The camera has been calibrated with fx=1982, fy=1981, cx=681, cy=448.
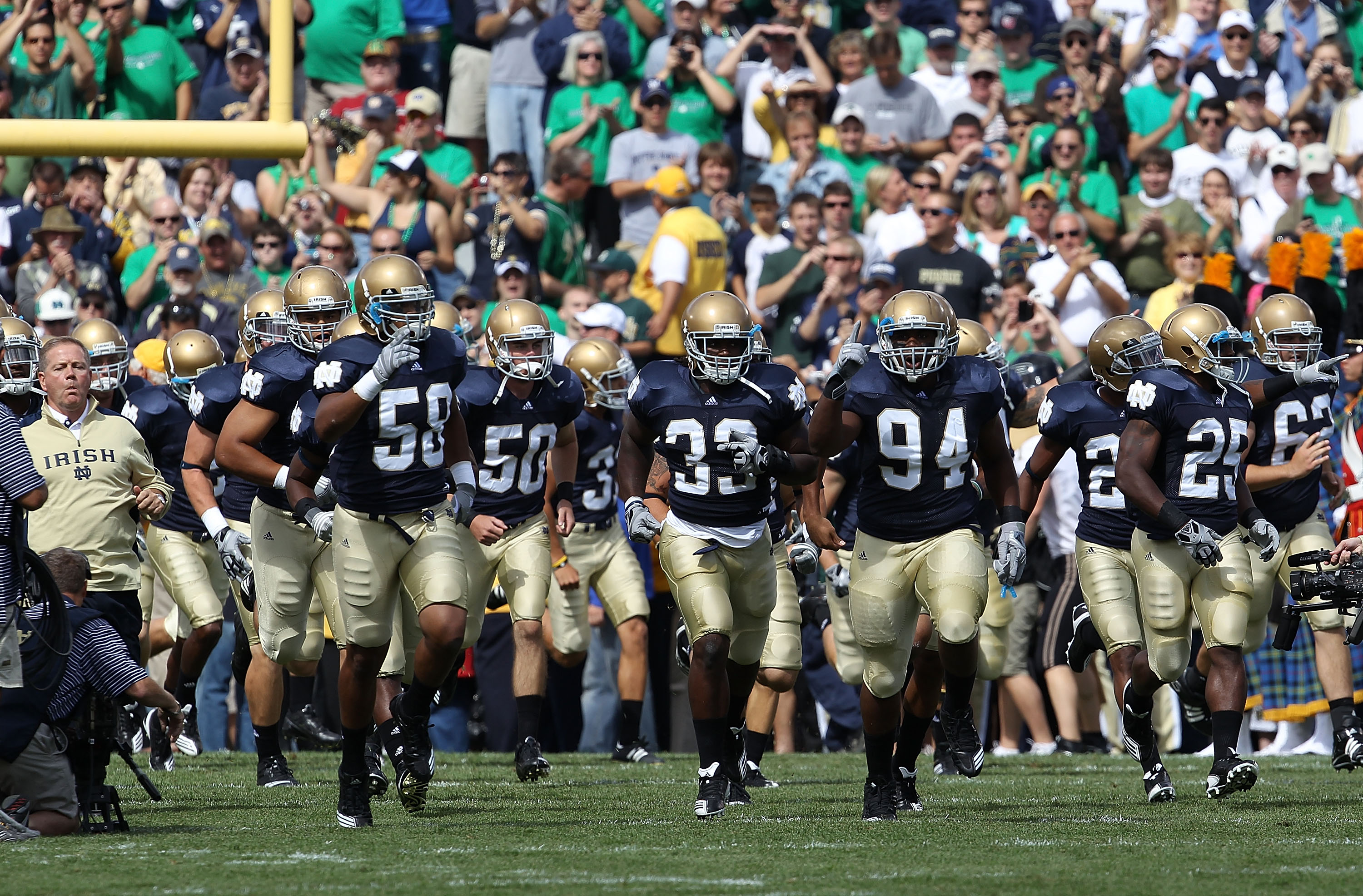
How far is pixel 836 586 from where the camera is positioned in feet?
26.0

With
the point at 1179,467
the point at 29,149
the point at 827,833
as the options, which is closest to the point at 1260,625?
the point at 1179,467

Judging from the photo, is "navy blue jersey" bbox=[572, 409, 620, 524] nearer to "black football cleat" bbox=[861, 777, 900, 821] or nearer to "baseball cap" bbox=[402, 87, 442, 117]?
"black football cleat" bbox=[861, 777, 900, 821]

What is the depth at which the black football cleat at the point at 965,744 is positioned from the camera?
821 centimetres

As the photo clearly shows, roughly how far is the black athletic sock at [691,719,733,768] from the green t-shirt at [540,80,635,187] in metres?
6.79

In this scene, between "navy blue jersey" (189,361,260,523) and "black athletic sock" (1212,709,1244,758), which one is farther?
"navy blue jersey" (189,361,260,523)

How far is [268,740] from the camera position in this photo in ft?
26.2

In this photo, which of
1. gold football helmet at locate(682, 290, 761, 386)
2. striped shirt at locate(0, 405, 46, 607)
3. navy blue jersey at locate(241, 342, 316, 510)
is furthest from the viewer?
navy blue jersey at locate(241, 342, 316, 510)

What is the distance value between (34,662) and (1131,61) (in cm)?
1009

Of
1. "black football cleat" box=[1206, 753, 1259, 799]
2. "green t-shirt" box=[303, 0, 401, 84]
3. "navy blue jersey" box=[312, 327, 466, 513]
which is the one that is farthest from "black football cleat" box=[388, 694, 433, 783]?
"green t-shirt" box=[303, 0, 401, 84]

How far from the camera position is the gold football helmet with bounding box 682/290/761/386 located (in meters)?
6.73

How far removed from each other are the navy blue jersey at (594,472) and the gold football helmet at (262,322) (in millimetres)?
1601

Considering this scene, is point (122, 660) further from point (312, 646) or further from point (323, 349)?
point (312, 646)

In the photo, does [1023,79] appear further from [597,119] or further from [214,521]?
[214,521]

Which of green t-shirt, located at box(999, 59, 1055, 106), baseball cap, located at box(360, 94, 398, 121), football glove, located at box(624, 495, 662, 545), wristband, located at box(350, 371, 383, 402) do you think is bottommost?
football glove, located at box(624, 495, 662, 545)
